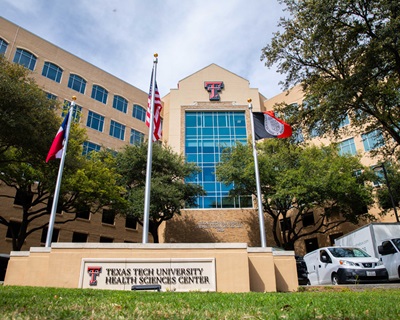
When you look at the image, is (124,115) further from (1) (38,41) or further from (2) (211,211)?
(2) (211,211)

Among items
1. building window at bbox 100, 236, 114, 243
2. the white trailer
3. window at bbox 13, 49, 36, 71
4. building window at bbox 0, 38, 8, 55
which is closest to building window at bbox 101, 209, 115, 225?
building window at bbox 100, 236, 114, 243

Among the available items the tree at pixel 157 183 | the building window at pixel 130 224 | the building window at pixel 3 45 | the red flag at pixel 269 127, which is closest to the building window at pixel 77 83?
the building window at pixel 3 45

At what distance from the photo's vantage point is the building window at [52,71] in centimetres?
3609

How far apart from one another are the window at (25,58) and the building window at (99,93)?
7.46m

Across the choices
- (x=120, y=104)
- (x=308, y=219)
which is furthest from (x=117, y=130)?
(x=308, y=219)

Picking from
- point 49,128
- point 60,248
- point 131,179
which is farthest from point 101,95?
point 60,248

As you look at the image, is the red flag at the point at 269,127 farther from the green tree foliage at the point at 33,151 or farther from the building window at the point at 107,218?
the building window at the point at 107,218

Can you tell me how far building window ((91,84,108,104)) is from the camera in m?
40.8

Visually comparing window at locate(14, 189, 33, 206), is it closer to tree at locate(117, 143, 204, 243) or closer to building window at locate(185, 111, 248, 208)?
tree at locate(117, 143, 204, 243)

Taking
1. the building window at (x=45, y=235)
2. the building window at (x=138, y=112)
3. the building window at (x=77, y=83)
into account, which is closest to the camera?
the building window at (x=45, y=235)

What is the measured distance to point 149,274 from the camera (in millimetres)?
10680

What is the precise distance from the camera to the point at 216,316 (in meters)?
4.50

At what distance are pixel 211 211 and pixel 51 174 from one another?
65.8 ft

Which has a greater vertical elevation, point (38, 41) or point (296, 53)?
point (38, 41)
